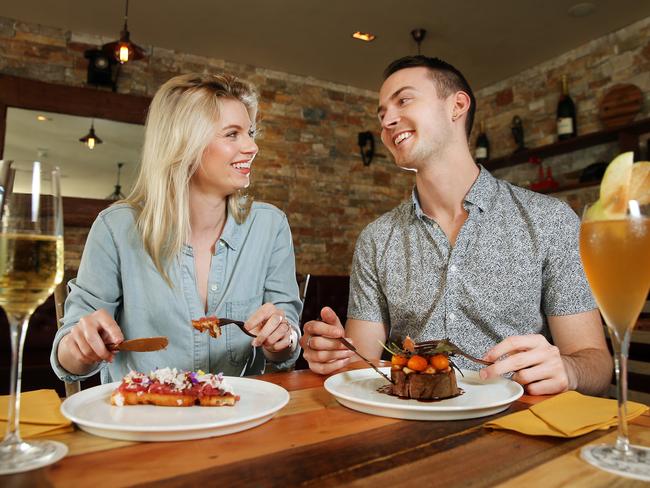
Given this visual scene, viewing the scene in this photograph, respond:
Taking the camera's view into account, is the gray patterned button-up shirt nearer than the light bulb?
Yes

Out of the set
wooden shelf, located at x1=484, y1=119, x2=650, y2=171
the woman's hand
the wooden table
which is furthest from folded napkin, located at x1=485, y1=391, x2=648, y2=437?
wooden shelf, located at x1=484, y1=119, x2=650, y2=171

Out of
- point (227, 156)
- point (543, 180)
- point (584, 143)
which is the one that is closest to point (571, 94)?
point (584, 143)

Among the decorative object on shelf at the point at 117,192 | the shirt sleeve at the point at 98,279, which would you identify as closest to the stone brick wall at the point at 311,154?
the decorative object on shelf at the point at 117,192

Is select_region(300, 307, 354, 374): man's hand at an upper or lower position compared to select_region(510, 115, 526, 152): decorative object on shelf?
lower

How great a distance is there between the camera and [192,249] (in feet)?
5.41

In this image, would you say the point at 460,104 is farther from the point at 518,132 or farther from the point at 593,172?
the point at 518,132

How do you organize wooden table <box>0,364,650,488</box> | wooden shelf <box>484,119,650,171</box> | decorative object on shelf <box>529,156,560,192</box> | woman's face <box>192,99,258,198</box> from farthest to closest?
1. decorative object on shelf <box>529,156,560,192</box>
2. wooden shelf <box>484,119,650,171</box>
3. woman's face <box>192,99,258,198</box>
4. wooden table <box>0,364,650,488</box>

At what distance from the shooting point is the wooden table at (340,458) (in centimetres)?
55

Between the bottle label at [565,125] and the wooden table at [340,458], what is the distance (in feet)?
15.0

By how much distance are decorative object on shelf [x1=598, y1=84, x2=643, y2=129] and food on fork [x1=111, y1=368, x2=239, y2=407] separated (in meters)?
4.58

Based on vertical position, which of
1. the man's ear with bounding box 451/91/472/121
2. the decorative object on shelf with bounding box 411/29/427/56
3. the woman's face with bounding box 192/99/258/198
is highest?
the decorative object on shelf with bounding box 411/29/427/56

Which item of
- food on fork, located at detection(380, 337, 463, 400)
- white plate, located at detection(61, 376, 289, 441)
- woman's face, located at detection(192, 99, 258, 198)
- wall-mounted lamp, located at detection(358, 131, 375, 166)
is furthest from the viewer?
wall-mounted lamp, located at detection(358, 131, 375, 166)

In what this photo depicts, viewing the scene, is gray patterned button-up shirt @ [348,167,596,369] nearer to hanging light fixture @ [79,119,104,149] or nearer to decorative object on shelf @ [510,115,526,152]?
hanging light fixture @ [79,119,104,149]

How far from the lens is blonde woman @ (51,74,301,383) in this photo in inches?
61.3
